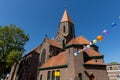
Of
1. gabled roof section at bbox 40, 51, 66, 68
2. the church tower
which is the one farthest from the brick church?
the church tower

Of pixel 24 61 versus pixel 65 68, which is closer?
pixel 65 68

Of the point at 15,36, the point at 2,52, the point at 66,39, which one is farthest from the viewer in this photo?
the point at 66,39

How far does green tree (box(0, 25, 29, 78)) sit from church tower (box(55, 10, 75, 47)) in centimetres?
1134

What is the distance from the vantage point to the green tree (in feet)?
96.1

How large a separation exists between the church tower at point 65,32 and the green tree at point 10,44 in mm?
11344

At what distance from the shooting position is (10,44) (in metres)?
31.7

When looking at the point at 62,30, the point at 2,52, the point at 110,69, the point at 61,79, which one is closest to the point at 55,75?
the point at 61,79

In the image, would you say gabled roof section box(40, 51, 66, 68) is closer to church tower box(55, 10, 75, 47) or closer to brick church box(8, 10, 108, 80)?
brick church box(8, 10, 108, 80)

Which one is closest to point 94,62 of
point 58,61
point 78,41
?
point 78,41

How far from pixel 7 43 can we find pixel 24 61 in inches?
303

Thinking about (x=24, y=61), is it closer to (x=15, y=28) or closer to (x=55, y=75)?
(x=15, y=28)

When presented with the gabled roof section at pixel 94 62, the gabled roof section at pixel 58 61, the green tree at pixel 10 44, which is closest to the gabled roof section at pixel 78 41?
the gabled roof section at pixel 58 61

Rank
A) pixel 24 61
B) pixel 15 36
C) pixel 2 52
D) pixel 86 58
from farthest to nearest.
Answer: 1. pixel 24 61
2. pixel 15 36
3. pixel 2 52
4. pixel 86 58

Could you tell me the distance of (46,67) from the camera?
27.5 m
